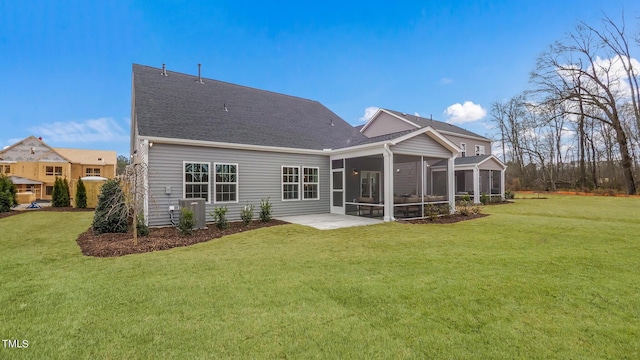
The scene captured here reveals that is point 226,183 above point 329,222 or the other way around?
above

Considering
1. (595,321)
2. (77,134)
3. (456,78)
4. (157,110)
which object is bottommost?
(595,321)

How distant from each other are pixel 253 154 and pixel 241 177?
3.27 ft

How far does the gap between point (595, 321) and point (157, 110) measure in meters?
12.1

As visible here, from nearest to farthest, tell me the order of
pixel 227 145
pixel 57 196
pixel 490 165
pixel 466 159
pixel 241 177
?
pixel 227 145, pixel 241 177, pixel 57 196, pixel 490 165, pixel 466 159

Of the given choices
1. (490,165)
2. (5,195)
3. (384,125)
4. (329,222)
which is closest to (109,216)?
(329,222)

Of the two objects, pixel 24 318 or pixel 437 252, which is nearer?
pixel 24 318

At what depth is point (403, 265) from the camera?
197 inches

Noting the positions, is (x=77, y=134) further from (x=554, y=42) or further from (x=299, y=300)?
(x=554, y=42)

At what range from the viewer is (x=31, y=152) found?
29.7 metres

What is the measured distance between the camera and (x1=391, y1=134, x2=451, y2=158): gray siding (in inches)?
417

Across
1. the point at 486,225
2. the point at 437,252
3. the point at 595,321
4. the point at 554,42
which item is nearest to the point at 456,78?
the point at 554,42

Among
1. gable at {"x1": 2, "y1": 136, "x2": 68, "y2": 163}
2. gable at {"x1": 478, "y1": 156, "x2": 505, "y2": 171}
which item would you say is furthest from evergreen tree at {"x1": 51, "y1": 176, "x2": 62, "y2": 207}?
gable at {"x1": 478, "y1": 156, "x2": 505, "y2": 171}

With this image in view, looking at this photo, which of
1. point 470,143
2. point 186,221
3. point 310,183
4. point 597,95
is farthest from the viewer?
point 470,143

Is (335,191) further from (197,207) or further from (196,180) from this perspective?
(197,207)
